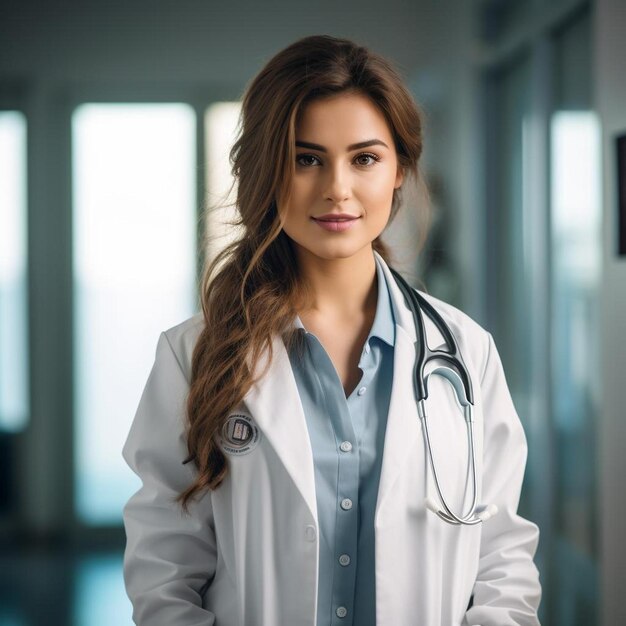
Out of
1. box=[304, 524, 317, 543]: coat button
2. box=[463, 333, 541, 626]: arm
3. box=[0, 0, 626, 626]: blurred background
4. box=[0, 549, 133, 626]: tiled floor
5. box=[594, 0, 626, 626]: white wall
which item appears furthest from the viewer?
box=[0, 0, 626, 626]: blurred background

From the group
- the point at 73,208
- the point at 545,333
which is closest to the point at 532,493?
the point at 545,333

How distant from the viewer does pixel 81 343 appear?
4.58 meters

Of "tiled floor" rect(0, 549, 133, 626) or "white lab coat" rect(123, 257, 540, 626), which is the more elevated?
"white lab coat" rect(123, 257, 540, 626)

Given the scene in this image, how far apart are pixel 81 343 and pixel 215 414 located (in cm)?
361

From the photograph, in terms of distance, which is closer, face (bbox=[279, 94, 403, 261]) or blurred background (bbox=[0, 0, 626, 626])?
face (bbox=[279, 94, 403, 261])

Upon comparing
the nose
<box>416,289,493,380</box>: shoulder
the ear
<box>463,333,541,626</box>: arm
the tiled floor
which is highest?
the ear

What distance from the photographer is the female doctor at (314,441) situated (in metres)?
1.14

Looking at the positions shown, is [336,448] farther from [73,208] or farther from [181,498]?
[73,208]

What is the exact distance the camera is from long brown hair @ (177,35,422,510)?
45.1 inches

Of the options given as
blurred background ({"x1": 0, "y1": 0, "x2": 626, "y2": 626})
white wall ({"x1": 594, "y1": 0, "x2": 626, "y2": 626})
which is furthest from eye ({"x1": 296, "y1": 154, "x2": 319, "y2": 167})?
blurred background ({"x1": 0, "y1": 0, "x2": 626, "y2": 626})

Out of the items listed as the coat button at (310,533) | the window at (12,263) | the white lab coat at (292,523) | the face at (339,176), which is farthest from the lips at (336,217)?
the window at (12,263)

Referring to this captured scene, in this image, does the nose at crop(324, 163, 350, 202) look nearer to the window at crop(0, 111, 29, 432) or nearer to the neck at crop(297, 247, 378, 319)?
the neck at crop(297, 247, 378, 319)

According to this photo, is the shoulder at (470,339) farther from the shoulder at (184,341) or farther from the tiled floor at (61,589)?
the tiled floor at (61,589)

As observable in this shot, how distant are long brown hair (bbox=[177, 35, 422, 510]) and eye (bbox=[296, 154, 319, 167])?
0.03 meters
